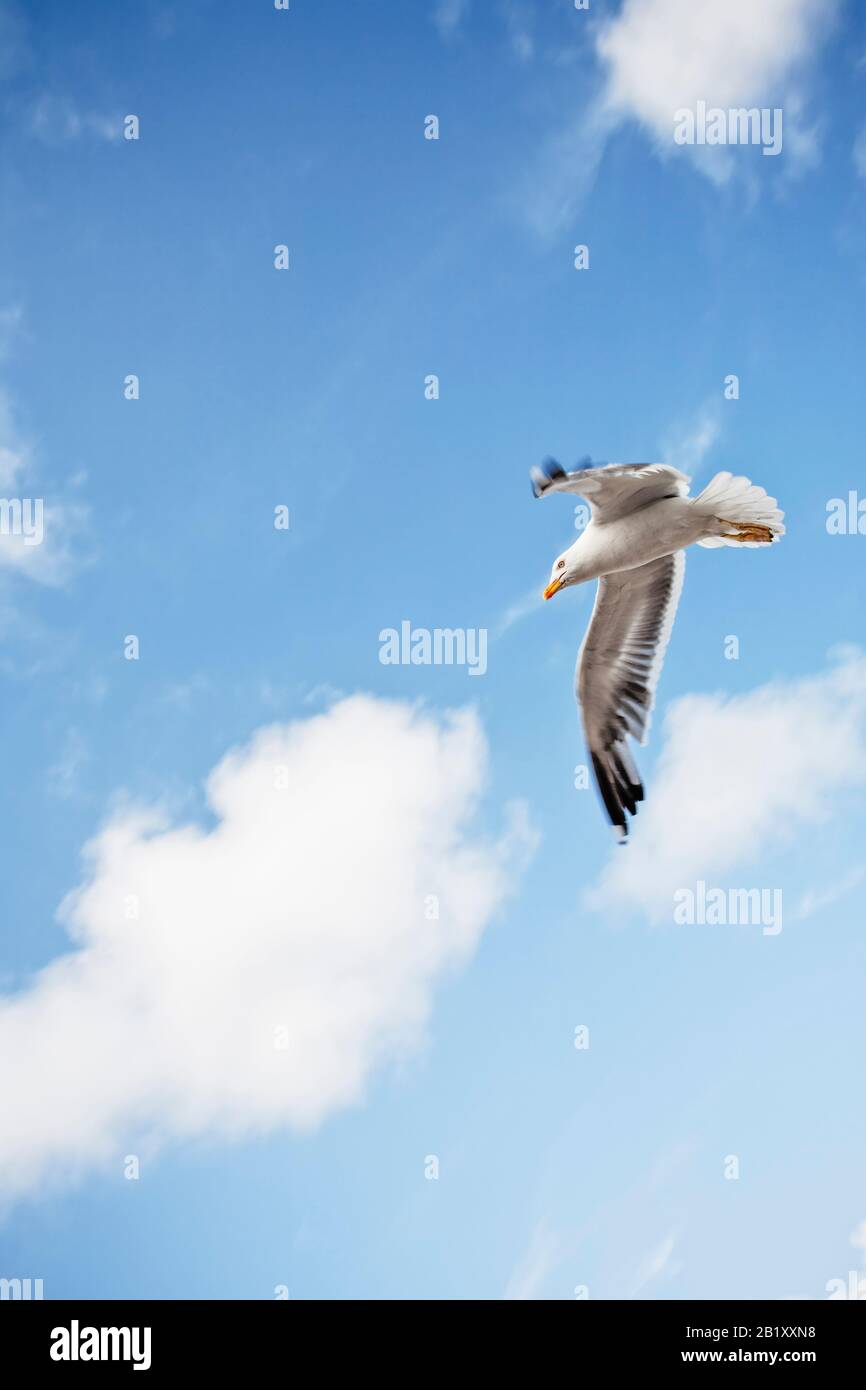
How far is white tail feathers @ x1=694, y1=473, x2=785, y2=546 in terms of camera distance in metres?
3.85

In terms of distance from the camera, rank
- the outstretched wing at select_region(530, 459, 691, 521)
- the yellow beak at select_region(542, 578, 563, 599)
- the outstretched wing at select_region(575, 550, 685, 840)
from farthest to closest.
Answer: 1. the outstretched wing at select_region(575, 550, 685, 840)
2. the yellow beak at select_region(542, 578, 563, 599)
3. the outstretched wing at select_region(530, 459, 691, 521)

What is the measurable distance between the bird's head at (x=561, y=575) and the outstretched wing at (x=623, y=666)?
1.08ft

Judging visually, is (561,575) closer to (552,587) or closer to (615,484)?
(552,587)

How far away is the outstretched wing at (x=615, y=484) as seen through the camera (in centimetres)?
336

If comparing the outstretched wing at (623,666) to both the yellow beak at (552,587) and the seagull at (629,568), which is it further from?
the yellow beak at (552,587)

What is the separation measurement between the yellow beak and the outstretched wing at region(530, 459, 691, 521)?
0.30m

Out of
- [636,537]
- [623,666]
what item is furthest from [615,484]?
[623,666]

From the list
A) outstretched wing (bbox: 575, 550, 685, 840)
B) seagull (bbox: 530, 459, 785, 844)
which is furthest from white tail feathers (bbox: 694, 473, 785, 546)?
outstretched wing (bbox: 575, 550, 685, 840)

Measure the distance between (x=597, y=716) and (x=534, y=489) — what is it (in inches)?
63.3

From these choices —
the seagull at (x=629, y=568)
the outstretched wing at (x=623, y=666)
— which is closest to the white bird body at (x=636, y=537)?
the seagull at (x=629, y=568)

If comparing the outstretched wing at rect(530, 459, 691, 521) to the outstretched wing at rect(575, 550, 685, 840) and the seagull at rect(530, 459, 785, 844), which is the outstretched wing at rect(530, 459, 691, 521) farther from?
the outstretched wing at rect(575, 550, 685, 840)
